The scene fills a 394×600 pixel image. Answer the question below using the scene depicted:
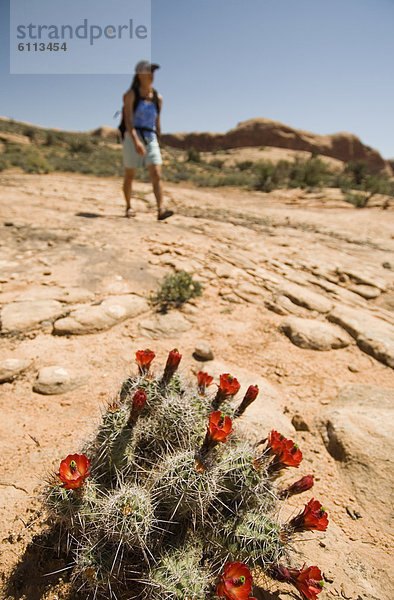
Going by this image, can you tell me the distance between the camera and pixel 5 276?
3.58 meters

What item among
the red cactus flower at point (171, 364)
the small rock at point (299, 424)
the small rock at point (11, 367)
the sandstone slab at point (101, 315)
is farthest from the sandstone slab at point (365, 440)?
the small rock at point (11, 367)

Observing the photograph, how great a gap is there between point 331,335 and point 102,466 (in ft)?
8.75

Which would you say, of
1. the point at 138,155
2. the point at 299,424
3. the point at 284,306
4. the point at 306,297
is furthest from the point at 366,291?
the point at 138,155

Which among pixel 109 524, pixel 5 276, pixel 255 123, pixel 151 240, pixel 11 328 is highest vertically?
pixel 255 123

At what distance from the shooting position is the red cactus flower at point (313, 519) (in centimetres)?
128

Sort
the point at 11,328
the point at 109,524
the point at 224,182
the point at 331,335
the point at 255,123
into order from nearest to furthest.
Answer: the point at 109,524
the point at 11,328
the point at 331,335
the point at 224,182
the point at 255,123

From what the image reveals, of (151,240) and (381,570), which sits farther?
(151,240)

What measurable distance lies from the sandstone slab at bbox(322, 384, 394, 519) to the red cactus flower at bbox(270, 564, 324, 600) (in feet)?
2.64

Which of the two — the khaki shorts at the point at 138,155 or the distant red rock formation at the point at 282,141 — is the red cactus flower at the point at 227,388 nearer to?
the khaki shorts at the point at 138,155

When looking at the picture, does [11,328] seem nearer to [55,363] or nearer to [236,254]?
[55,363]

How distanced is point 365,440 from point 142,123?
17.8 ft

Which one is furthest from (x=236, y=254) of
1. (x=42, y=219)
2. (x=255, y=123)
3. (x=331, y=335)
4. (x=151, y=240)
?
(x=255, y=123)

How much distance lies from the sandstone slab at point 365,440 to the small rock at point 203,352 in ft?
3.44

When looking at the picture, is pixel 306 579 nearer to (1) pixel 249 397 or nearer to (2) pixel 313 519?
(2) pixel 313 519
